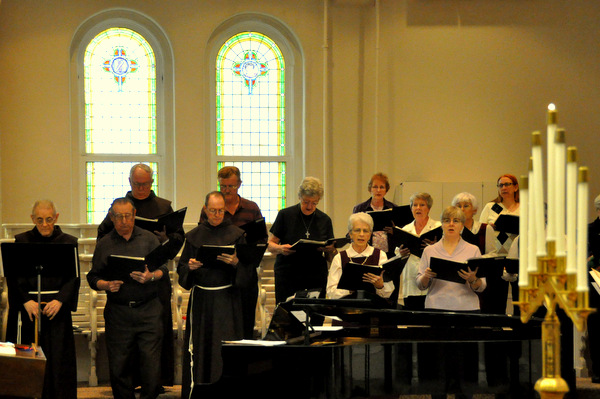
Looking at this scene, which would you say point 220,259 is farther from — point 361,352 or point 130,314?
point 361,352

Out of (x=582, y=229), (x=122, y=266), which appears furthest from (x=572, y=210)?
(x=122, y=266)

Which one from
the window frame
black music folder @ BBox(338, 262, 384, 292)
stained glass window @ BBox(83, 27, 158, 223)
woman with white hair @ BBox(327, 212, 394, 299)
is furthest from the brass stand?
stained glass window @ BBox(83, 27, 158, 223)

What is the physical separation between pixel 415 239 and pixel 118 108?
15.4ft

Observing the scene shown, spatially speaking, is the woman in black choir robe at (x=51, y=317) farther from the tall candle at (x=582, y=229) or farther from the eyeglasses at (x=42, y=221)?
the tall candle at (x=582, y=229)

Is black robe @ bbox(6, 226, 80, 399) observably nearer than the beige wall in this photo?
Yes

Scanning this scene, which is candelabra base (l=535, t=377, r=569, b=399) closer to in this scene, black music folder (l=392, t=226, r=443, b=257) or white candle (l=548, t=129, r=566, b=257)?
white candle (l=548, t=129, r=566, b=257)

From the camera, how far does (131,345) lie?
600 cm

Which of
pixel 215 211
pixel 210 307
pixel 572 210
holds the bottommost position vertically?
pixel 210 307

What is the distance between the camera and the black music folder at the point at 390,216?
6602mm

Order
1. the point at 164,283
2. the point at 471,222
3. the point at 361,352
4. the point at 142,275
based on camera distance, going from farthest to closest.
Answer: the point at 471,222
the point at 164,283
the point at 142,275
the point at 361,352

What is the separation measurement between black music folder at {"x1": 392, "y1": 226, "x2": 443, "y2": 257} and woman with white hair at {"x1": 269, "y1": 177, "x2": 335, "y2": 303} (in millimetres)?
529

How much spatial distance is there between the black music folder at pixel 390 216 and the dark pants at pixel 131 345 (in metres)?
1.84

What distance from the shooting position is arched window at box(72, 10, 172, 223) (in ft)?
30.8

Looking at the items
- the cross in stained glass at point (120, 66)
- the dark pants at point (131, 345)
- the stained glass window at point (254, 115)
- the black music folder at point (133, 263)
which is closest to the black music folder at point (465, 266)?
the black music folder at point (133, 263)
